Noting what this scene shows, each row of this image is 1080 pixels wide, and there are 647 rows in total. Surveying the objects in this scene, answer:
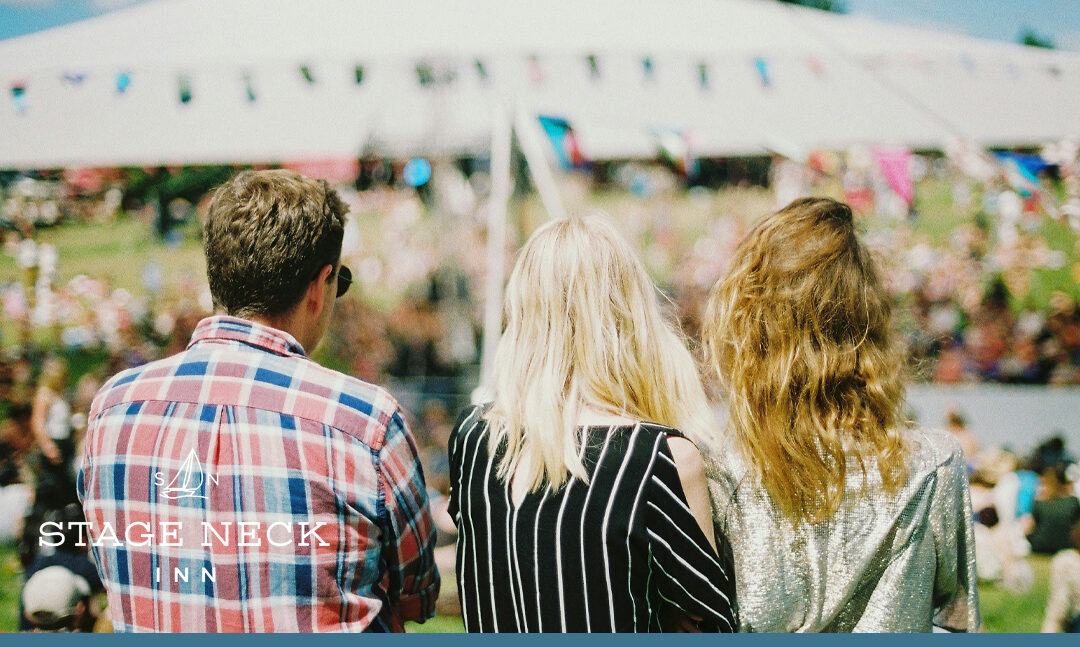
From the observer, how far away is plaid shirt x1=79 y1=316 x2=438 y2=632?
1.23 metres

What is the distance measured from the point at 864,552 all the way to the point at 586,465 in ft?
1.66

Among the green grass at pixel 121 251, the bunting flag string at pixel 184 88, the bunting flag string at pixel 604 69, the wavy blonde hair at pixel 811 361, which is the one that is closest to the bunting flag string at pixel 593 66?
the bunting flag string at pixel 604 69

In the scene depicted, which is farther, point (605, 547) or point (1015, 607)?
point (1015, 607)

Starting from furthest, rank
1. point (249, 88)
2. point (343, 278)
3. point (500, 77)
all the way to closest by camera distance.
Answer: point (500, 77) → point (249, 88) → point (343, 278)

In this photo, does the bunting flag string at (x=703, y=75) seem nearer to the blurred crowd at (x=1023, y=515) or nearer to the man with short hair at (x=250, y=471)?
the blurred crowd at (x=1023, y=515)

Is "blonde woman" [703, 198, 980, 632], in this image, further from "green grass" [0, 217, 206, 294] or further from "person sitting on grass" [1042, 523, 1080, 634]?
"green grass" [0, 217, 206, 294]

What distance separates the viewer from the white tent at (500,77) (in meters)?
3.37

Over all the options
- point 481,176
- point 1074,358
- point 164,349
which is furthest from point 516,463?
point 481,176

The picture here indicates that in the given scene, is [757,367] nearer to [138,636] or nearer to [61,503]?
[138,636]

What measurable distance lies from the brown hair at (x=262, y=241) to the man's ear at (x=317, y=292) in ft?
0.07

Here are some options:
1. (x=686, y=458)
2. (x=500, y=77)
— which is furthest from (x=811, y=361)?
(x=500, y=77)

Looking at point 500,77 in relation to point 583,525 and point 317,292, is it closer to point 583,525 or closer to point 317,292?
point 317,292

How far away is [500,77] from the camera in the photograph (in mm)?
3531

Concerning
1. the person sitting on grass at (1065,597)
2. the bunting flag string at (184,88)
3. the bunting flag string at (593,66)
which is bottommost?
the person sitting on grass at (1065,597)
